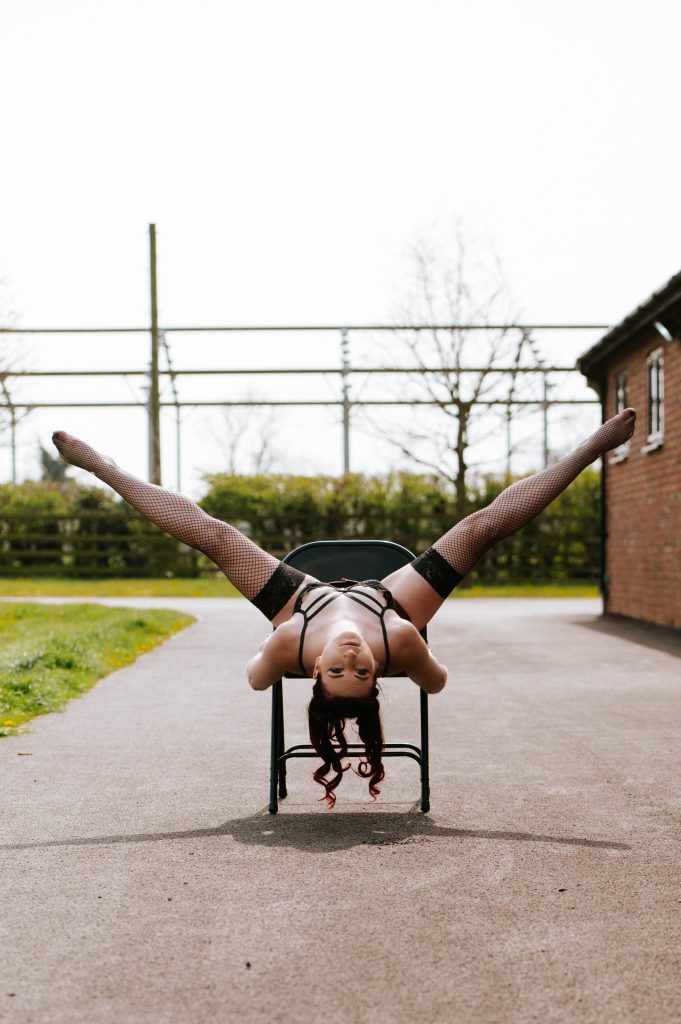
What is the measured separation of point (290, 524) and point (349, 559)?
792 inches

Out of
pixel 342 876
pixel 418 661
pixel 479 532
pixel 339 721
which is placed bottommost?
pixel 342 876

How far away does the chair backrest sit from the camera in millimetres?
5527

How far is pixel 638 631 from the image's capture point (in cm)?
1437

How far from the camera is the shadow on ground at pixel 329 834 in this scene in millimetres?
4406

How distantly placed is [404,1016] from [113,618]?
1218cm

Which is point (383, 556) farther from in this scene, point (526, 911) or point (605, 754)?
point (526, 911)

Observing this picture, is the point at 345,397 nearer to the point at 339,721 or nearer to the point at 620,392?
the point at 620,392

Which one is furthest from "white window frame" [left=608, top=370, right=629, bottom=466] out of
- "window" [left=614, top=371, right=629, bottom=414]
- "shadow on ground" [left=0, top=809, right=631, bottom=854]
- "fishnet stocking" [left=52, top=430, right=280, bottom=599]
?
"shadow on ground" [left=0, top=809, right=631, bottom=854]

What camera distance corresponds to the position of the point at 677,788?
5430 mm

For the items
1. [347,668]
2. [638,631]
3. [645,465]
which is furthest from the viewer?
[645,465]

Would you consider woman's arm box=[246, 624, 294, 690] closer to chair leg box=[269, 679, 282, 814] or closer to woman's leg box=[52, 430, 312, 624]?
chair leg box=[269, 679, 282, 814]

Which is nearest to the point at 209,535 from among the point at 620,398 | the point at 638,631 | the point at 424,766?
the point at 424,766

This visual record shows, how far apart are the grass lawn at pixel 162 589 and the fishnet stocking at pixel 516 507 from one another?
17347mm

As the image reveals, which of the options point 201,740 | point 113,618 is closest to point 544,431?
point 113,618
